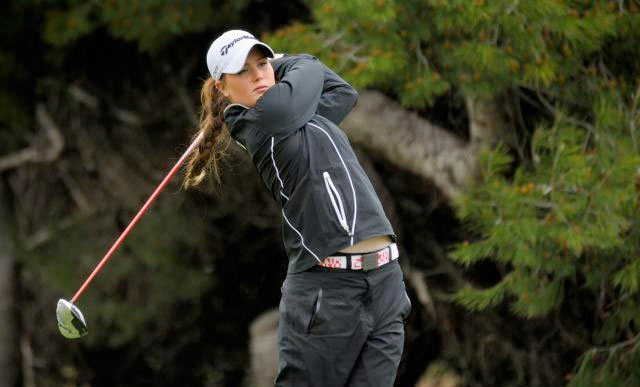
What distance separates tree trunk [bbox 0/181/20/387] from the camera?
902 cm

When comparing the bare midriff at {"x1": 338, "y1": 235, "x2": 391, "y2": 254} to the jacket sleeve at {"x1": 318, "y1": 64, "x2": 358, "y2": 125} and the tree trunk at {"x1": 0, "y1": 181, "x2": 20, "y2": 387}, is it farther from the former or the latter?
the tree trunk at {"x1": 0, "y1": 181, "x2": 20, "y2": 387}

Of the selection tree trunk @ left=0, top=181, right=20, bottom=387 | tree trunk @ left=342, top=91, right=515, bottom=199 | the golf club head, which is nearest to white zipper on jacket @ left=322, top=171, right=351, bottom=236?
the golf club head

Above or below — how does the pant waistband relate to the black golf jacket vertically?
below

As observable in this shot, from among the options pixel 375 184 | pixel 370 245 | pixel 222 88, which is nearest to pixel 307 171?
pixel 370 245

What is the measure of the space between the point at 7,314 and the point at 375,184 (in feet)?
12.2

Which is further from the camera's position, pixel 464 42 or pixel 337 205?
pixel 464 42

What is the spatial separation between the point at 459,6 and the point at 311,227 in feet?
5.36

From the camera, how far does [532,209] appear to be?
4.67 m

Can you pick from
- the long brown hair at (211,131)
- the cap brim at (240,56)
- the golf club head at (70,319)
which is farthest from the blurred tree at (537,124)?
the golf club head at (70,319)

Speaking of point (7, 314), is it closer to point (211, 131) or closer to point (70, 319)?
point (70, 319)

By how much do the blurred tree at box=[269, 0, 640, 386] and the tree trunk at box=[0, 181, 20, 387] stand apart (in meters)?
4.48

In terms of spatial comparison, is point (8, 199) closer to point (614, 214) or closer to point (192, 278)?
point (192, 278)

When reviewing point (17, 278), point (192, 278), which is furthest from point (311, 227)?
point (17, 278)

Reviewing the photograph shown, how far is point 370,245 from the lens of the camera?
3.36 metres
